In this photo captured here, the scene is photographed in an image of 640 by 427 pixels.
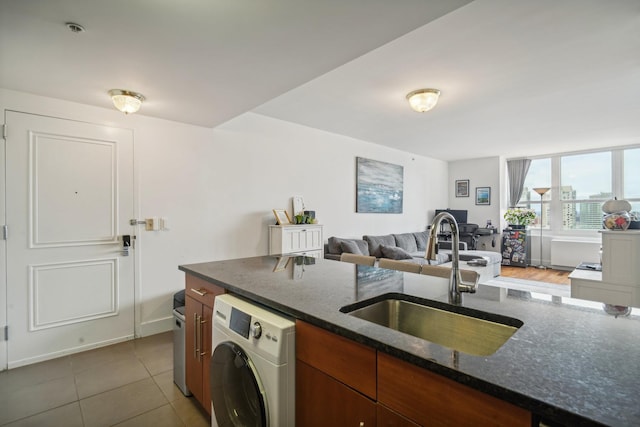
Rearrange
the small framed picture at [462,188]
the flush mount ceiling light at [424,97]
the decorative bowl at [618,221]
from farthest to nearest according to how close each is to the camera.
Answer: the small framed picture at [462,188] < the flush mount ceiling light at [424,97] < the decorative bowl at [618,221]

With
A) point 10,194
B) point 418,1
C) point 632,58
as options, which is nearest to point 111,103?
point 10,194

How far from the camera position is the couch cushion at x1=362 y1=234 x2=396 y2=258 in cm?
508

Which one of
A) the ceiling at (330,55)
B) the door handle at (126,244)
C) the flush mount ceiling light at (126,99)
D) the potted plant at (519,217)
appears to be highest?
the ceiling at (330,55)

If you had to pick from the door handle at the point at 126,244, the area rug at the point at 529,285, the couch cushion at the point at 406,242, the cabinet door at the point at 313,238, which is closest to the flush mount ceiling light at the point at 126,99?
the door handle at the point at 126,244

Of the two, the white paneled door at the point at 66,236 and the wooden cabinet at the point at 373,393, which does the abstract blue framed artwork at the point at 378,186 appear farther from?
the wooden cabinet at the point at 373,393

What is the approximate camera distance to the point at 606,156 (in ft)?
20.5

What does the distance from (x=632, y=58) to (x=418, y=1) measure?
2.53m

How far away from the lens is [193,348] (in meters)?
1.91

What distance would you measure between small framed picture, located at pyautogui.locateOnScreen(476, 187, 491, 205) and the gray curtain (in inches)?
21.0

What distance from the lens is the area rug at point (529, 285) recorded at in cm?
479

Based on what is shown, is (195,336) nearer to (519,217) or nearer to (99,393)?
(99,393)

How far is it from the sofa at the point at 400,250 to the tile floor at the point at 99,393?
2.54 meters

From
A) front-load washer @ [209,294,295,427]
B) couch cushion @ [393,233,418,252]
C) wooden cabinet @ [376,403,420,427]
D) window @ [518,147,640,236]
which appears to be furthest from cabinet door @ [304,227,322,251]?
window @ [518,147,640,236]

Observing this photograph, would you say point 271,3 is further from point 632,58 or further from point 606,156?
point 606,156
